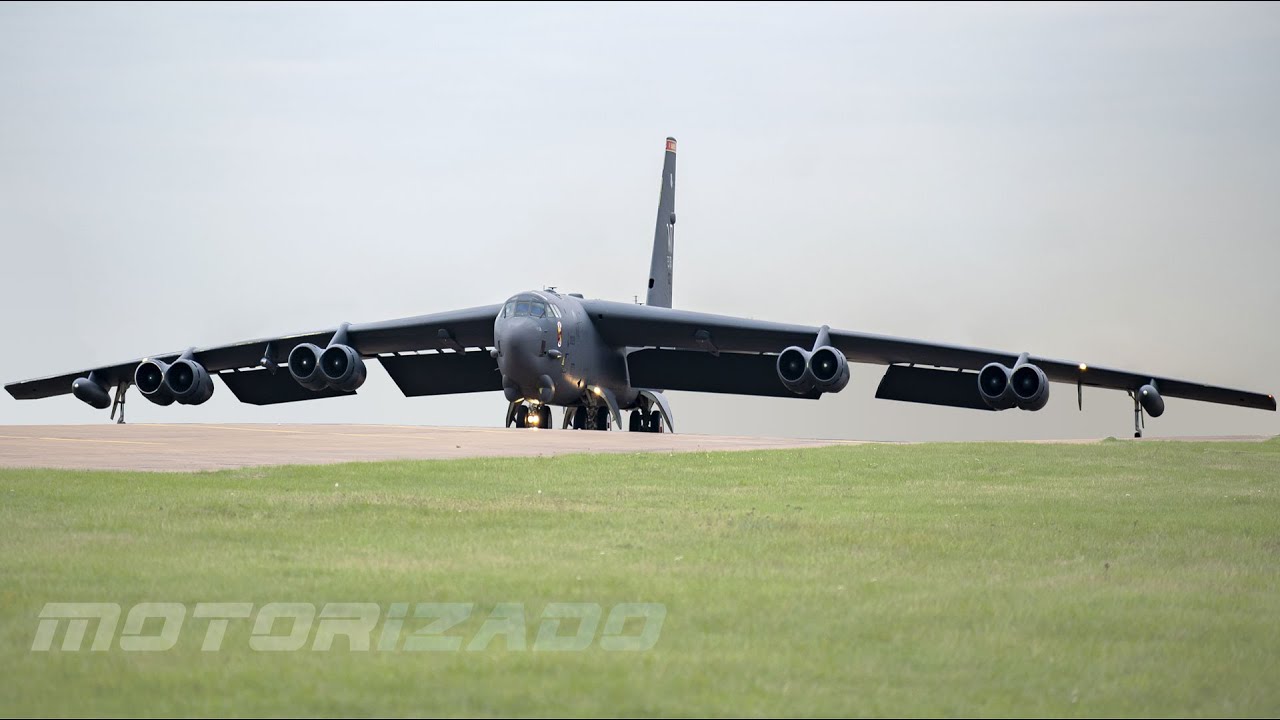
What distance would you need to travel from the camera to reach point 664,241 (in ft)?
147

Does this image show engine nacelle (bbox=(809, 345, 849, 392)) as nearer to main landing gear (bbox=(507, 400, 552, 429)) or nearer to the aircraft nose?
the aircraft nose

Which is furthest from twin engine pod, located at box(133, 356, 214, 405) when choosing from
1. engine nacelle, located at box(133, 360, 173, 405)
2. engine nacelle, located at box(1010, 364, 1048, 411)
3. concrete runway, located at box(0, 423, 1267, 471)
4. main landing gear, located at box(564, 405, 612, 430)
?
engine nacelle, located at box(1010, 364, 1048, 411)

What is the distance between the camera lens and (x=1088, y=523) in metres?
13.4

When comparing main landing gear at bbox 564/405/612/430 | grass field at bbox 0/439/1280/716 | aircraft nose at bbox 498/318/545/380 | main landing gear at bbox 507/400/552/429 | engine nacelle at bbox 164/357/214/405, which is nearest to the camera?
grass field at bbox 0/439/1280/716

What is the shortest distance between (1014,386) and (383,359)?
1724 centimetres

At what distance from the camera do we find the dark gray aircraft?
1319 inches

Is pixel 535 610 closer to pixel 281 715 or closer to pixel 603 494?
pixel 281 715

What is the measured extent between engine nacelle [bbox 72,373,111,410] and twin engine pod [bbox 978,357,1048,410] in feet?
74.0

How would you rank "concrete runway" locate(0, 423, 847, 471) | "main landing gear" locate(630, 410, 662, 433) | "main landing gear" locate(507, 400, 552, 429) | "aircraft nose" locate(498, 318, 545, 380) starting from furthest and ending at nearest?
1. "main landing gear" locate(630, 410, 662, 433)
2. "main landing gear" locate(507, 400, 552, 429)
3. "aircraft nose" locate(498, 318, 545, 380)
4. "concrete runway" locate(0, 423, 847, 471)

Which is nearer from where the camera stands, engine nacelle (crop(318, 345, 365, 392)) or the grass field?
the grass field

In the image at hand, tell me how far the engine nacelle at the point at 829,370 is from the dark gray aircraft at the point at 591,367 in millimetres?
36

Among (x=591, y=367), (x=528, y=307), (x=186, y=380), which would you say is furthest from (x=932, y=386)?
(x=186, y=380)

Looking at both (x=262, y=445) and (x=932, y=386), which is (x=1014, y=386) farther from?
(x=262, y=445)

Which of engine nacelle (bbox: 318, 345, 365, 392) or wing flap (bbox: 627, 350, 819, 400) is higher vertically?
wing flap (bbox: 627, 350, 819, 400)
